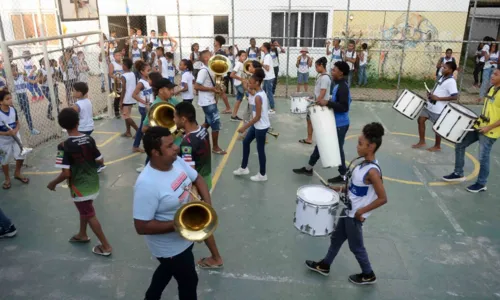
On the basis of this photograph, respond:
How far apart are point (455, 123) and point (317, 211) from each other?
12.3ft

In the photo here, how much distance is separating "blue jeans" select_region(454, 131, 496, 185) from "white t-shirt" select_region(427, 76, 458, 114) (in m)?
1.34

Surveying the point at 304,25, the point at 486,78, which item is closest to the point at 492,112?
the point at 486,78

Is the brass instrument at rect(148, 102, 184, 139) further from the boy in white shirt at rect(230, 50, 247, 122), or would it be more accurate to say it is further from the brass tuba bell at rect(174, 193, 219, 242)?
the boy in white shirt at rect(230, 50, 247, 122)

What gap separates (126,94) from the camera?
8.42 meters

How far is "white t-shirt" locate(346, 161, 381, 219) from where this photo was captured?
3.77 meters

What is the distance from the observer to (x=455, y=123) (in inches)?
255

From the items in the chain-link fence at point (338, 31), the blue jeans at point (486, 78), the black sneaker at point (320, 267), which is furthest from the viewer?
the chain-link fence at point (338, 31)

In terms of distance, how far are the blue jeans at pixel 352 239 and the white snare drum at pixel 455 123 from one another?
342 cm

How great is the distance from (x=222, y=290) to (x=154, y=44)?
12.9 meters

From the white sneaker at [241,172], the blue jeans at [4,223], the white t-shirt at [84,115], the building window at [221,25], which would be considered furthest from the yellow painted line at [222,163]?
the building window at [221,25]

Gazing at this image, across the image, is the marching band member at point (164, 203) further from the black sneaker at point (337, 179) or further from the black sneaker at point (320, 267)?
the black sneaker at point (337, 179)

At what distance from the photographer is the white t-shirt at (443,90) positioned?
754 centimetres

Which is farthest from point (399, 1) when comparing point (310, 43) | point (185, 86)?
point (185, 86)

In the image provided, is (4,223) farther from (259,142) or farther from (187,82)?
(187,82)
